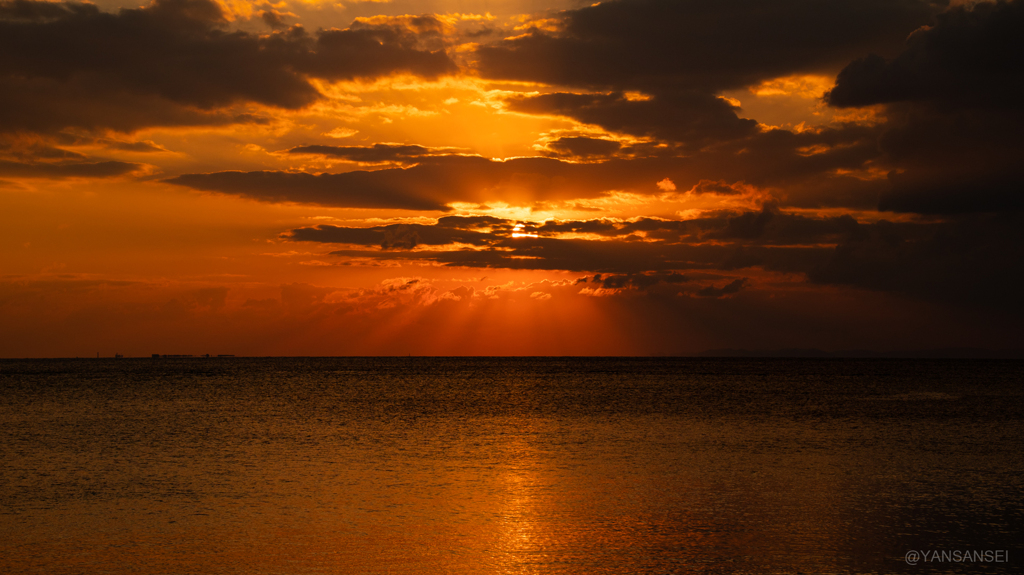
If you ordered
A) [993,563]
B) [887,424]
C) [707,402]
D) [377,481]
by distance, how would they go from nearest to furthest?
[993,563] < [377,481] < [887,424] < [707,402]

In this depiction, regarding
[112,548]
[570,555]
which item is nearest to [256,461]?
[112,548]

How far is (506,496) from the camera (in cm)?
2883

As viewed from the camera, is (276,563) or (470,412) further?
(470,412)

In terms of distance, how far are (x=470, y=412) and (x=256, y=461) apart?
112 ft

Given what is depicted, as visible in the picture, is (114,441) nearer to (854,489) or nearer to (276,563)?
(276,563)

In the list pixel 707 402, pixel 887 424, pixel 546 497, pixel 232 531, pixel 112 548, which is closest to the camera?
pixel 112 548

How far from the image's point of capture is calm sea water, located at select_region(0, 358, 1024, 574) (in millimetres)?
20859

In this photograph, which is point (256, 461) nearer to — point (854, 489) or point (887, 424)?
point (854, 489)

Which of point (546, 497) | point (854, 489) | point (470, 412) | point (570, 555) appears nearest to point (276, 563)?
point (570, 555)

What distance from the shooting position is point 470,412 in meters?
70.7

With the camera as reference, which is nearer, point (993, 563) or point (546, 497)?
point (993, 563)

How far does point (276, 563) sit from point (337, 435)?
30050mm

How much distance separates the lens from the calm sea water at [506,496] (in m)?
20.9

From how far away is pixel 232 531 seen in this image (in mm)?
23609
